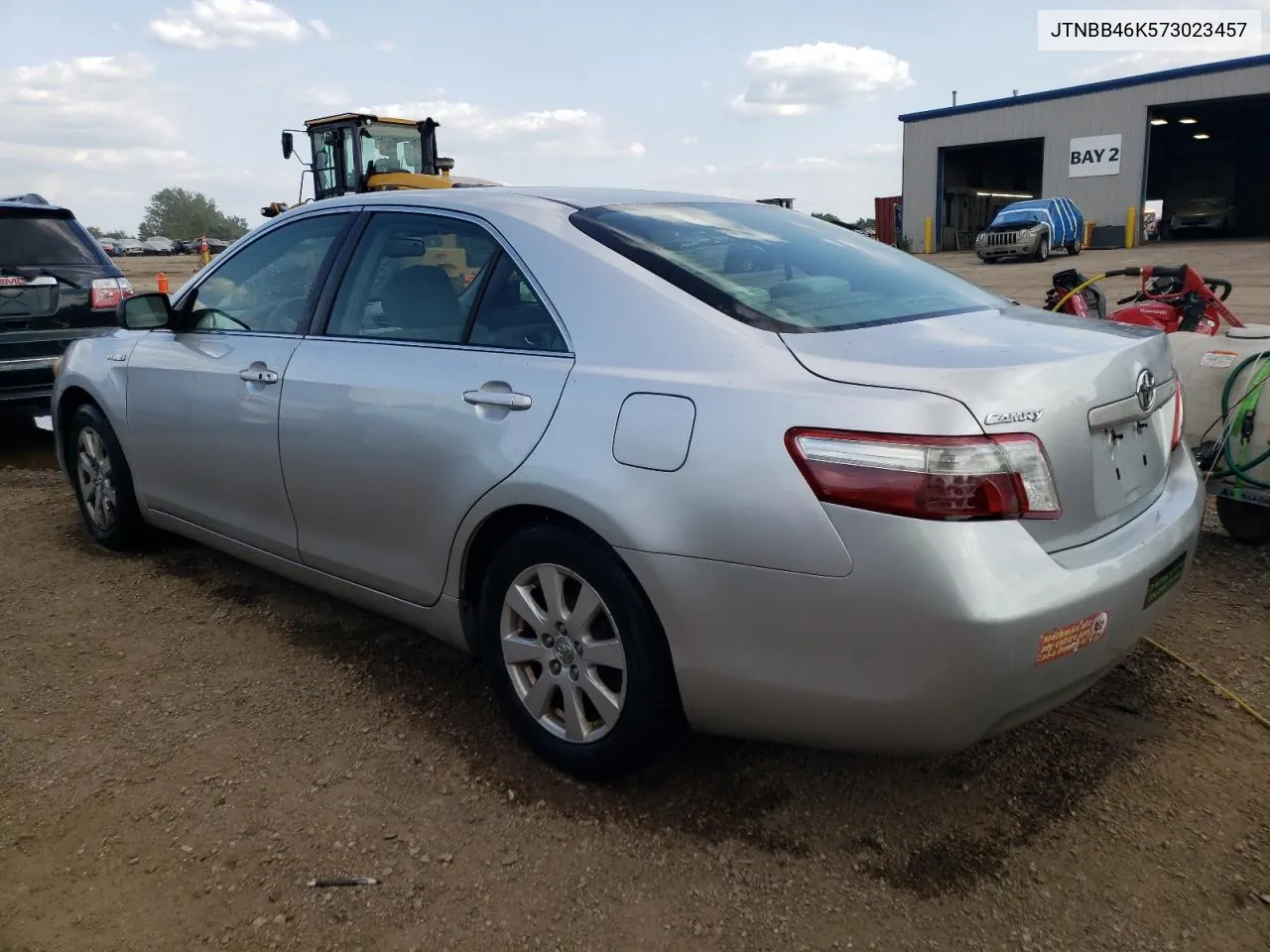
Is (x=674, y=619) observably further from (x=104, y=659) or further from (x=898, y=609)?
(x=104, y=659)

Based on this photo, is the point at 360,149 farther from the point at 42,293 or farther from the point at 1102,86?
the point at 1102,86

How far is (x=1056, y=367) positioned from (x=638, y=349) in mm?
952

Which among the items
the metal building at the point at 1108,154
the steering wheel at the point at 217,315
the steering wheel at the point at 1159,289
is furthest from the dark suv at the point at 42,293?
the metal building at the point at 1108,154

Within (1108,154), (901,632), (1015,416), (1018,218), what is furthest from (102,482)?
(1108,154)

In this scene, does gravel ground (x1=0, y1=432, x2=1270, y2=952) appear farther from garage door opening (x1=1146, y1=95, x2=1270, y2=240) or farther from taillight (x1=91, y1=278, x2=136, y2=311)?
garage door opening (x1=1146, y1=95, x2=1270, y2=240)

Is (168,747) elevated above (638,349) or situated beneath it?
situated beneath

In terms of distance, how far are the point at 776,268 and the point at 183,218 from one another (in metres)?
104

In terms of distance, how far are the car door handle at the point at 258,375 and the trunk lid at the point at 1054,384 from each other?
1.88 m

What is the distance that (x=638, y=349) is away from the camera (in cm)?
248

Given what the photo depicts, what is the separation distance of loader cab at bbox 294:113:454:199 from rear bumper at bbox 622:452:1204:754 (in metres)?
14.9

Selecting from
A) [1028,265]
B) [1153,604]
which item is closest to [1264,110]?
[1028,265]

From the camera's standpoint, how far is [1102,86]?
100ft

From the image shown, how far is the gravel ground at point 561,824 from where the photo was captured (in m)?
2.20

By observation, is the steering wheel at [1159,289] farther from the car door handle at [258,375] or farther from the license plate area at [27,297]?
the license plate area at [27,297]
